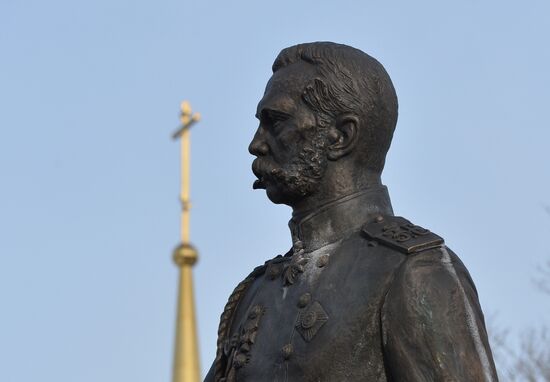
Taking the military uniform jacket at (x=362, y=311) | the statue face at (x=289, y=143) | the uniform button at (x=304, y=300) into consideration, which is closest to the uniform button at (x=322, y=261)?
the military uniform jacket at (x=362, y=311)

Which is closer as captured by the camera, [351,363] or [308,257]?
[351,363]

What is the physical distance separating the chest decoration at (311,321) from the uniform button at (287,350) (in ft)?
0.20

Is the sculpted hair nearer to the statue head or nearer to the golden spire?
the statue head

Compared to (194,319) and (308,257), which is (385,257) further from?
(194,319)

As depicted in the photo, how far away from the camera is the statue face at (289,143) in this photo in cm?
723

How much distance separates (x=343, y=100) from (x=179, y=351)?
3734cm

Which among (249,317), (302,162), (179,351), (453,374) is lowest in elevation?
(453,374)

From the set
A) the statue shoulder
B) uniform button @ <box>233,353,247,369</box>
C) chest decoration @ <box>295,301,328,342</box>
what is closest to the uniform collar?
the statue shoulder

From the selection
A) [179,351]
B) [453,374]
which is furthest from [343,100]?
[179,351]

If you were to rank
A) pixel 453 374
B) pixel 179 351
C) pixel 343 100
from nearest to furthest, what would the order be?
pixel 453 374, pixel 343 100, pixel 179 351

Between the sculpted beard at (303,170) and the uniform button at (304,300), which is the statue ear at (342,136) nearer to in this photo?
the sculpted beard at (303,170)

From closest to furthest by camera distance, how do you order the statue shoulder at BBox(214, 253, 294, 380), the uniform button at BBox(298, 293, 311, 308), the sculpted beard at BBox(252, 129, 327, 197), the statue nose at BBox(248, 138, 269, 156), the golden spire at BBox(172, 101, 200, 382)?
the uniform button at BBox(298, 293, 311, 308)
the sculpted beard at BBox(252, 129, 327, 197)
the statue nose at BBox(248, 138, 269, 156)
the statue shoulder at BBox(214, 253, 294, 380)
the golden spire at BBox(172, 101, 200, 382)

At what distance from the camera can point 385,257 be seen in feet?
23.1

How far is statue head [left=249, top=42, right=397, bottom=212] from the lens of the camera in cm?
720
